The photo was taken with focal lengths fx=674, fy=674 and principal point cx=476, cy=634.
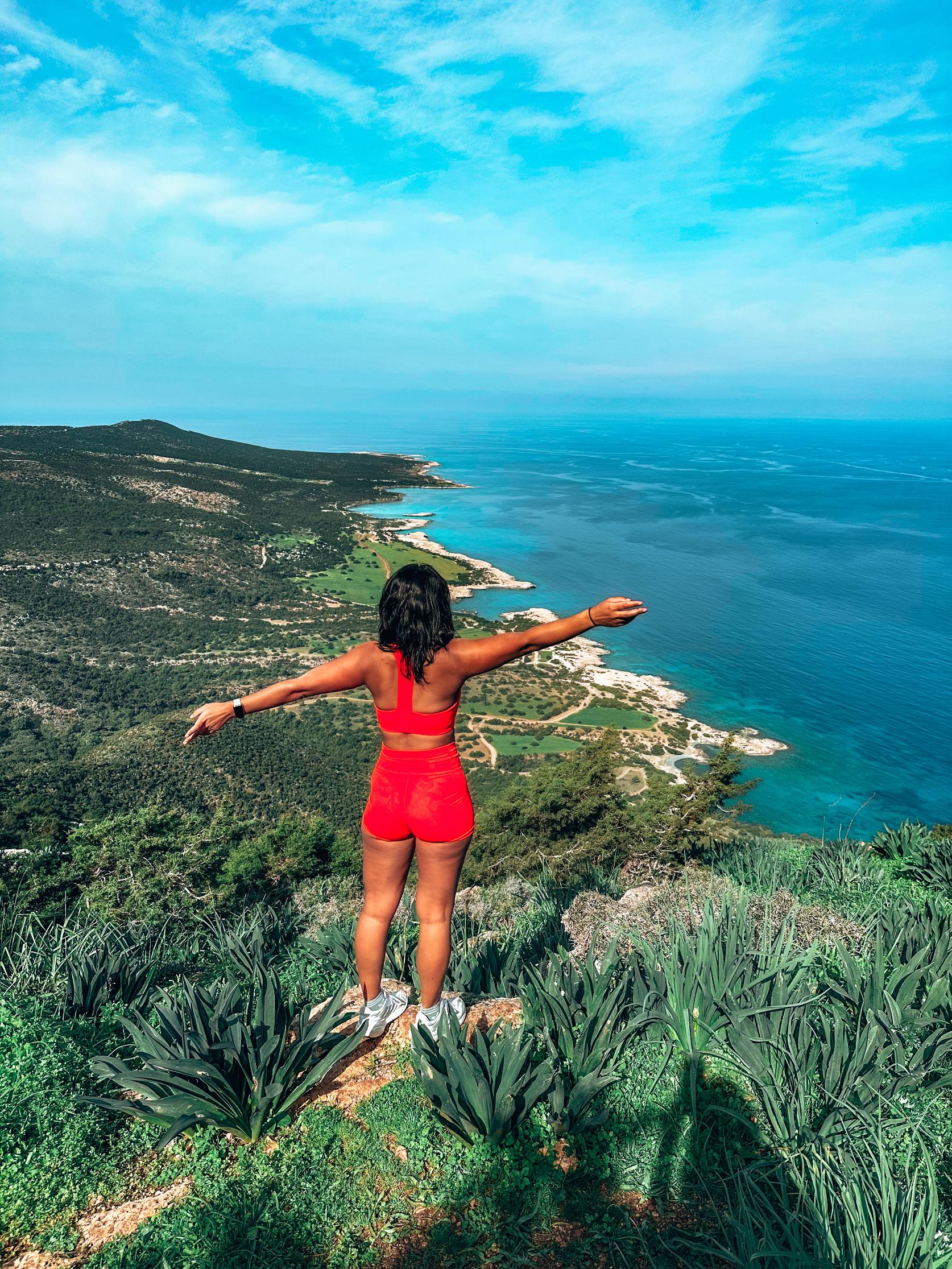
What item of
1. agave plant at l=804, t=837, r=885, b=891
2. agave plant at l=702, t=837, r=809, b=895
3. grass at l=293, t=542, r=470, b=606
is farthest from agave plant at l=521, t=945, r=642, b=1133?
grass at l=293, t=542, r=470, b=606

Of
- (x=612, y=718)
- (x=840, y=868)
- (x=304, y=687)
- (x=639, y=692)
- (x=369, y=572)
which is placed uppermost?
(x=304, y=687)

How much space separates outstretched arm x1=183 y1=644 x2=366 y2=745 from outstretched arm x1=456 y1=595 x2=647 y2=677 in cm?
37

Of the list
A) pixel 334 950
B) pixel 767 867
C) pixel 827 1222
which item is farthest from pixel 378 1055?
pixel 767 867

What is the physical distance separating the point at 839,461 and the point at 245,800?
154674mm

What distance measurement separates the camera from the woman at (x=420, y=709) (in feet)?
7.73

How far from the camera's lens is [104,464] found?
6906 cm

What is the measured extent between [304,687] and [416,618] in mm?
502

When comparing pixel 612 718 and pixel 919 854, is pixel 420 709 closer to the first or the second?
pixel 919 854

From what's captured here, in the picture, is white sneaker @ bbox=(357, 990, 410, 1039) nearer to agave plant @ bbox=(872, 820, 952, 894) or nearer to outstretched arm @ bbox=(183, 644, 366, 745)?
outstretched arm @ bbox=(183, 644, 366, 745)

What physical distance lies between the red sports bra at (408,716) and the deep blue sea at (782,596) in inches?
526

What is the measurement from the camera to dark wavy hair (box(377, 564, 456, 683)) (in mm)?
2342

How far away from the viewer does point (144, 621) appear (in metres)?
41.4

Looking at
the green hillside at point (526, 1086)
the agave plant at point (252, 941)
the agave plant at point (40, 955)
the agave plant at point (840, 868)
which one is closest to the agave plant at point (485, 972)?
the green hillside at point (526, 1086)

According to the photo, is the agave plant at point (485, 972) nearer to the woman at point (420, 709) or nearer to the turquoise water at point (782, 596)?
the woman at point (420, 709)
